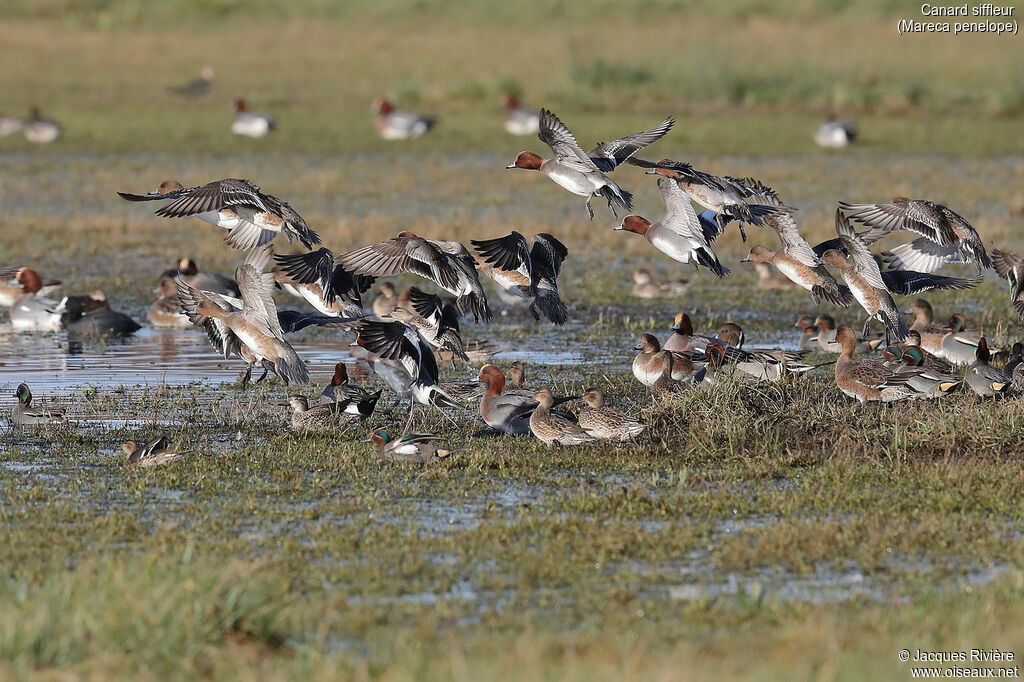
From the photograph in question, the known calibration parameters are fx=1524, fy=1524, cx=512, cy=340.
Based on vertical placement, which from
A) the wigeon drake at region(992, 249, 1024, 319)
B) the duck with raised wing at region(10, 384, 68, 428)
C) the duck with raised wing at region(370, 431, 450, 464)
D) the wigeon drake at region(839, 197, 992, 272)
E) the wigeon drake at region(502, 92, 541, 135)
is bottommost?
the wigeon drake at region(502, 92, 541, 135)

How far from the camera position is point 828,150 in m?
27.1

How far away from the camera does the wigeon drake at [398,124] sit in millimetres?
28438

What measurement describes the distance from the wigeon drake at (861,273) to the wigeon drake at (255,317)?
12.5 ft

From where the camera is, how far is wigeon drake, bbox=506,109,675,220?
9.66 m

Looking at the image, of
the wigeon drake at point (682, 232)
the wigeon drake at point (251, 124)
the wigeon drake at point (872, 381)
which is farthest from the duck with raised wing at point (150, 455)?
the wigeon drake at point (251, 124)

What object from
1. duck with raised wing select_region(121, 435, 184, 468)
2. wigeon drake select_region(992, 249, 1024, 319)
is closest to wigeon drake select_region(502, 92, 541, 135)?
wigeon drake select_region(992, 249, 1024, 319)

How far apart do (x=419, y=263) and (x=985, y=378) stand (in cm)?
370

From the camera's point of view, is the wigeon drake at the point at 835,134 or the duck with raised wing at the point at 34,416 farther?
the wigeon drake at the point at 835,134

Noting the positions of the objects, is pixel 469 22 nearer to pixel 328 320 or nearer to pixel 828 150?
pixel 828 150

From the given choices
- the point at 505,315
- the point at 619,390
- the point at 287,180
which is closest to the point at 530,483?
the point at 619,390

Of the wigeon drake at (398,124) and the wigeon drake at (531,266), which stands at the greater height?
the wigeon drake at (531,266)

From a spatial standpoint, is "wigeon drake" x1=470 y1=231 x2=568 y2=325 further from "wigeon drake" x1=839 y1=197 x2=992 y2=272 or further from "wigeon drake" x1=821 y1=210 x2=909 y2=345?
"wigeon drake" x1=839 y1=197 x2=992 y2=272

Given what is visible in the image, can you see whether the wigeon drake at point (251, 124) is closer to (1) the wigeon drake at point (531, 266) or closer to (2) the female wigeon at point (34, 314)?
(2) the female wigeon at point (34, 314)

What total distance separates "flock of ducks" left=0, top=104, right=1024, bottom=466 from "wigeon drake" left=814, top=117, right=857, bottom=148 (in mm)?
16488
